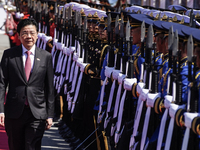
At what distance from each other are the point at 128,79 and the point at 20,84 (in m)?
0.98

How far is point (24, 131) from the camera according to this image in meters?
4.52

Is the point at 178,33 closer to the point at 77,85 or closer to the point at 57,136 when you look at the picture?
the point at 77,85

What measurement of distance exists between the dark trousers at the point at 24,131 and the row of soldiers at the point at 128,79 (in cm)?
80

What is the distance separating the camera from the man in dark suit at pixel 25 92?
14.6 feet

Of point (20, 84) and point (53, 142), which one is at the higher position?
point (20, 84)

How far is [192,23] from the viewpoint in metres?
4.72

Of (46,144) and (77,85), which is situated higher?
(77,85)

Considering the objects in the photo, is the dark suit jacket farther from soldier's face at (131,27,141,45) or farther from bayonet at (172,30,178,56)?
bayonet at (172,30,178,56)

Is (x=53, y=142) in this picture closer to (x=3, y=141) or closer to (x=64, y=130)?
(x=64, y=130)

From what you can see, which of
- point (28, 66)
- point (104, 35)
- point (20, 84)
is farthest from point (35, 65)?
point (104, 35)

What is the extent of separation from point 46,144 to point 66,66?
3.84 ft

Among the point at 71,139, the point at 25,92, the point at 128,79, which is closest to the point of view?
the point at 25,92

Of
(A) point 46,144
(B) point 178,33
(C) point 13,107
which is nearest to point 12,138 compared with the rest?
(C) point 13,107

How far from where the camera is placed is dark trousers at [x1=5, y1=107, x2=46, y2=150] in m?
4.44
